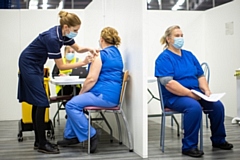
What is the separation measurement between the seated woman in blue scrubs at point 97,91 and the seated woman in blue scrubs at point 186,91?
1.23 ft

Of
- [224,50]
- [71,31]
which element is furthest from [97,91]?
[224,50]

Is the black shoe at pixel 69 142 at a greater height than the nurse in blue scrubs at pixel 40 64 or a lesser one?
lesser

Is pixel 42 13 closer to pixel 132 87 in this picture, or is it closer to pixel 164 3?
pixel 132 87

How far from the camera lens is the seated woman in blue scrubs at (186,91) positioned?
9.55ft

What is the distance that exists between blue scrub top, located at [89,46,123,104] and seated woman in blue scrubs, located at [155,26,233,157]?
0.35m

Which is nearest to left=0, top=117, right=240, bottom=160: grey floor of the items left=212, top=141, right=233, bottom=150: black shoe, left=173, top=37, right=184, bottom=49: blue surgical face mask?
left=212, top=141, right=233, bottom=150: black shoe

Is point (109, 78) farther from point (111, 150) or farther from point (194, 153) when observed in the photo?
point (194, 153)

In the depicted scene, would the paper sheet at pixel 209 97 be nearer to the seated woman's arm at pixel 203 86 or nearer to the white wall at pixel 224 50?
the seated woman's arm at pixel 203 86

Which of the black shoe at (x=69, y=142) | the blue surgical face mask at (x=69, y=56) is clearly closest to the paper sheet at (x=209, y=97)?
the black shoe at (x=69, y=142)

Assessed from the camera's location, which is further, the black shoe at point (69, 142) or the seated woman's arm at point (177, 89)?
the black shoe at point (69, 142)

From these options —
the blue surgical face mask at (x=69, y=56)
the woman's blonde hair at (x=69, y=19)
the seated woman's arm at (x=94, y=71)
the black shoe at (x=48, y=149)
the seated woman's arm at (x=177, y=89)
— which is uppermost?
the woman's blonde hair at (x=69, y=19)

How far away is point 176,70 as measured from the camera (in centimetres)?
307

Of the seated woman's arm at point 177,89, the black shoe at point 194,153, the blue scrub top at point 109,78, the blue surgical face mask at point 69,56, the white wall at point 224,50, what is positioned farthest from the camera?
the white wall at point 224,50

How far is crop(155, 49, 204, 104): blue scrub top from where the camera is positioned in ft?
9.98
